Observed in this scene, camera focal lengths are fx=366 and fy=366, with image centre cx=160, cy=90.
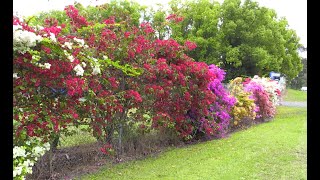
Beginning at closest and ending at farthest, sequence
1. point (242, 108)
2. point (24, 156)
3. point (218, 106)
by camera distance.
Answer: point (24, 156) → point (218, 106) → point (242, 108)

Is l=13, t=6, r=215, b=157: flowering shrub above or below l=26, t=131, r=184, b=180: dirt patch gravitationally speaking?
above

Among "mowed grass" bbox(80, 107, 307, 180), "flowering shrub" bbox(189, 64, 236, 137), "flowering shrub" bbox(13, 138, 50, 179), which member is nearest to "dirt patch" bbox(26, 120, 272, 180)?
"mowed grass" bbox(80, 107, 307, 180)

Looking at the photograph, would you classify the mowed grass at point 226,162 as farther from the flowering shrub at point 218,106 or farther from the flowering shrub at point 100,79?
the flowering shrub at point 100,79

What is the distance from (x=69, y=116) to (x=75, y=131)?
1388mm

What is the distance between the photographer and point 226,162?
6.60m

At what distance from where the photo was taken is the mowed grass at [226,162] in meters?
5.75

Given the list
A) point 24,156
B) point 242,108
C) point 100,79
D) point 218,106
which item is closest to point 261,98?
point 242,108

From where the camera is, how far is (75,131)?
243 inches

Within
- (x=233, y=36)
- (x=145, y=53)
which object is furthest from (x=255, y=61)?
Answer: (x=145, y=53)

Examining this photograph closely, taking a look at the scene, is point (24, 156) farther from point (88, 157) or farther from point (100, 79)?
point (88, 157)

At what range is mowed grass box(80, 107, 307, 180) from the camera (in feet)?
18.9

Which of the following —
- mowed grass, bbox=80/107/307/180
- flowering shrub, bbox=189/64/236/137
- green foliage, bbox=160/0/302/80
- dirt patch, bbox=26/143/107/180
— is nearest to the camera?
dirt patch, bbox=26/143/107/180

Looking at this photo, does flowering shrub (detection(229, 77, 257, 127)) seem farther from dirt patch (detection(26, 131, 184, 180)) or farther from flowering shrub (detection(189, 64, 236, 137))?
dirt patch (detection(26, 131, 184, 180))

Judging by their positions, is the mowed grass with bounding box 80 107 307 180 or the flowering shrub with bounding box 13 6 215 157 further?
the mowed grass with bounding box 80 107 307 180
